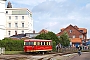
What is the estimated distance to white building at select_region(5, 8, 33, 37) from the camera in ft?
393

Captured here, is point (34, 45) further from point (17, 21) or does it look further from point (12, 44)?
point (17, 21)

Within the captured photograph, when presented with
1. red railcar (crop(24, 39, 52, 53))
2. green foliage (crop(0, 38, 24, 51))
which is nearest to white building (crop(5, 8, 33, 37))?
green foliage (crop(0, 38, 24, 51))

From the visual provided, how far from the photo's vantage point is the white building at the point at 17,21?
11969cm

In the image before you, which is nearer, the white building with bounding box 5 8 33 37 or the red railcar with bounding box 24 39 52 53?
the red railcar with bounding box 24 39 52 53

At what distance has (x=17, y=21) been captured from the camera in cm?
12312

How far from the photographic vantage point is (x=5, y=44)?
5866cm

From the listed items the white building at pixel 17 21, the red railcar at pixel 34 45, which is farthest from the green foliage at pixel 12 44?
the white building at pixel 17 21

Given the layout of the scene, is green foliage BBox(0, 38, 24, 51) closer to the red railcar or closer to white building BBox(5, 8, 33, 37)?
the red railcar

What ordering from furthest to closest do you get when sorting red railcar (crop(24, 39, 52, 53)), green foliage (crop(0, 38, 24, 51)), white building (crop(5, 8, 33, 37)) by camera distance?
white building (crop(5, 8, 33, 37)) → green foliage (crop(0, 38, 24, 51)) → red railcar (crop(24, 39, 52, 53))

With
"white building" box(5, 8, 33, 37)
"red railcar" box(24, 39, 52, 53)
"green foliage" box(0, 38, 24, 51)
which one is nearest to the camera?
"red railcar" box(24, 39, 52, 53)

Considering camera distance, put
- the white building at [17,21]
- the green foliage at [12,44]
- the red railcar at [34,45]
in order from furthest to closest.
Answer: the white building at [17,21]
the green foliage at [12,44]
the red railcar at [34,45]

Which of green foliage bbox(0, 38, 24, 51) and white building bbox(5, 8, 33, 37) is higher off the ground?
white building bbox(5, 8, 33, 37)

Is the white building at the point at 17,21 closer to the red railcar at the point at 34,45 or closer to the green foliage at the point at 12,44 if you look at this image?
the green foliage at the point at 12,44

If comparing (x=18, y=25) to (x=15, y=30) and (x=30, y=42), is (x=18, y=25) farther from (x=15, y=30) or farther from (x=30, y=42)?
(x=30, y=42)
